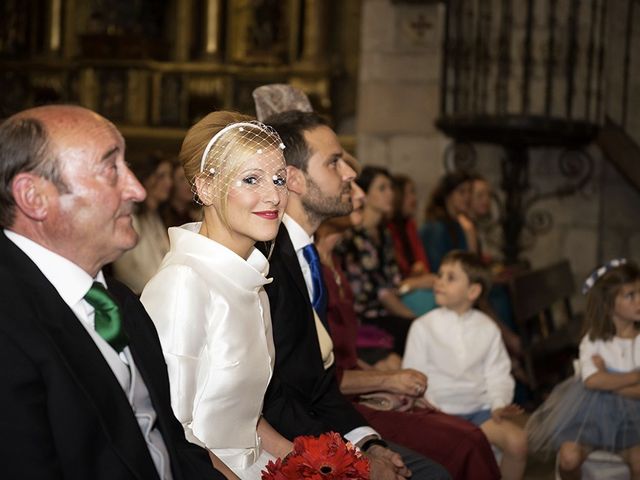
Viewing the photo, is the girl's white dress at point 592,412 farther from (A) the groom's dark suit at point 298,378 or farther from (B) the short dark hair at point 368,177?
(B) the short dark hair at point 368,177

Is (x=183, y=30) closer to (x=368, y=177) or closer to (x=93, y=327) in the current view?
(x=368, y=177)

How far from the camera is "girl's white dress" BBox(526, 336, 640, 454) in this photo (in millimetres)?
4258

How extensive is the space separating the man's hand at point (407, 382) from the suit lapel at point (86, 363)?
1729 mm

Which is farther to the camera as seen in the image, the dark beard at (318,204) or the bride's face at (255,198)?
the dark beard at (318,204)

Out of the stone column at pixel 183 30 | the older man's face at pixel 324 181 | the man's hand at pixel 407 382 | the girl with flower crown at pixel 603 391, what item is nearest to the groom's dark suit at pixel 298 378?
the older man's face at pixel 324 181

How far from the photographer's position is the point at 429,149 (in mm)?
8805

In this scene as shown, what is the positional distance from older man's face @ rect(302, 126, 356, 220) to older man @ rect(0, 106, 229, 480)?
1.38 m

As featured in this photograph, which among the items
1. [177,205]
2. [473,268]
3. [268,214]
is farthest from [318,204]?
[177,205]

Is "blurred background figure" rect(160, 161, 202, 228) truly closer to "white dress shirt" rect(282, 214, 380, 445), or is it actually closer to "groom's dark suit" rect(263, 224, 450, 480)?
"white dress shirt" rect(282, 214, 380, 445)

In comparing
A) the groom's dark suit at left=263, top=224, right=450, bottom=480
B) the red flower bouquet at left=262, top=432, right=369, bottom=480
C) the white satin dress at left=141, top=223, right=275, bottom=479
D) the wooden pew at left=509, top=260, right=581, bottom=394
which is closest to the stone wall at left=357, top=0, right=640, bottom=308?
the wooden pew at left=509, top=260, right=581, bottom=394

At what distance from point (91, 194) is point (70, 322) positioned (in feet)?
0.85

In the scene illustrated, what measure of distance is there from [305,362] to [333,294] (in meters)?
0.90

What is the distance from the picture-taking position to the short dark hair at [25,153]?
2.08 meters

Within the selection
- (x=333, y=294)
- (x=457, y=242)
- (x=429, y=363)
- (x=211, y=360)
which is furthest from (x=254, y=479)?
(x=457, y=242)
